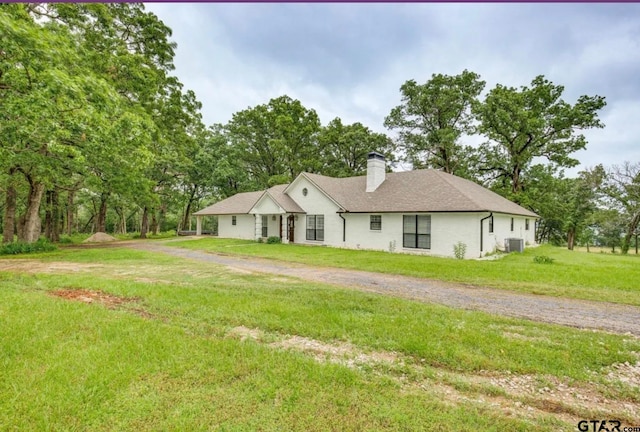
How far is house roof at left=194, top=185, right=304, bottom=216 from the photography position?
20.9 m

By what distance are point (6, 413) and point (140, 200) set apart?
68.1 ft

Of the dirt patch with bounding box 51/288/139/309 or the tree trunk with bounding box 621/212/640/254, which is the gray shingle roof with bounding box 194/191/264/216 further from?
the tree trunk with bounding box 621/212/640/254

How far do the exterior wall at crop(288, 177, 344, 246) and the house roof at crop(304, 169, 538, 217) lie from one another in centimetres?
55

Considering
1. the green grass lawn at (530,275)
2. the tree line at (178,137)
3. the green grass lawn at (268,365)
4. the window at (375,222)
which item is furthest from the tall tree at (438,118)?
the green grass lawn at (268,365)

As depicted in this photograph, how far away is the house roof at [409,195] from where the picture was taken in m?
15.3

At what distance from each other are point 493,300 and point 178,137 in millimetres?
19594

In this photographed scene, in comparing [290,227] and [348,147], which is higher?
[348,147]

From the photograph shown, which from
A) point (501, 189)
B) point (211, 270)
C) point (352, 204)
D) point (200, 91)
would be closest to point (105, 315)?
point (211, 270)

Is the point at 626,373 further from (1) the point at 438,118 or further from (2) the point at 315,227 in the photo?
(1) the point at 438,118

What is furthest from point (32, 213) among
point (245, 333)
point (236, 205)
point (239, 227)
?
point (245, 333)

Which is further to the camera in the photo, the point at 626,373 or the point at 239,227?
the point at 239,227

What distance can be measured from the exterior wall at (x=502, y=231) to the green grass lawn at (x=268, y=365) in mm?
10829

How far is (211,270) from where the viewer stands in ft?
33.6

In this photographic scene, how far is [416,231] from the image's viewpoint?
16078 mm
